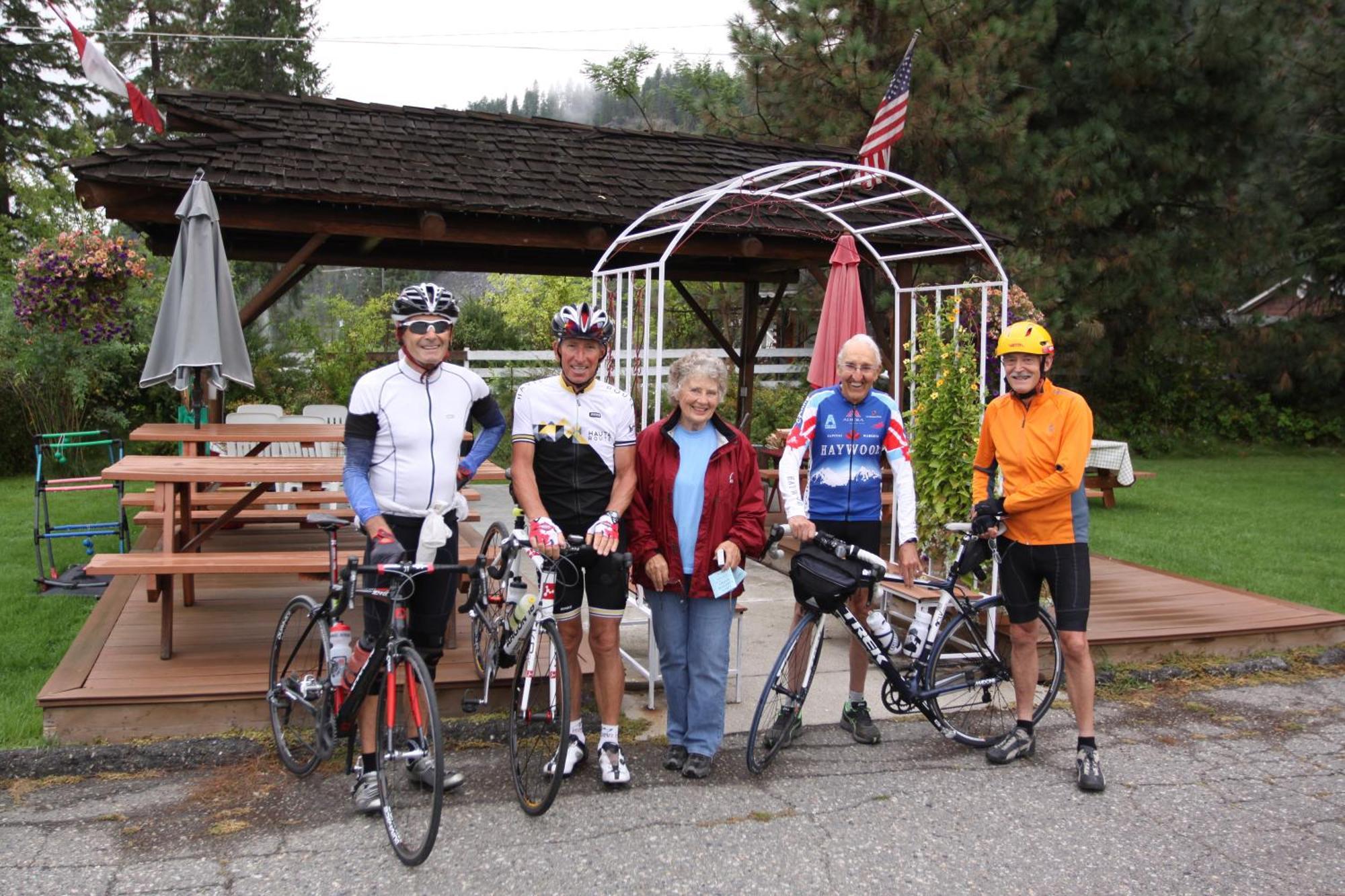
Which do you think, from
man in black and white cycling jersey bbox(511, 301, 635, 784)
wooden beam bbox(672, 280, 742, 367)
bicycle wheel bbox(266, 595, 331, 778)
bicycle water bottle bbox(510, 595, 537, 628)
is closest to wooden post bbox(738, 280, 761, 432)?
wooden beam bbox(672, 280, 742, 367)

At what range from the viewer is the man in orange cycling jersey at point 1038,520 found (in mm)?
4281

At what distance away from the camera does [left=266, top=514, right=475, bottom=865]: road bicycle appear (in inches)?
137

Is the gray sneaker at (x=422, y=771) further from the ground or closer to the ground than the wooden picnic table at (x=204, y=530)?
closer to the ground

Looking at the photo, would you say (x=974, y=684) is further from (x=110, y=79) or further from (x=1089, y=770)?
(x=110, y=79)

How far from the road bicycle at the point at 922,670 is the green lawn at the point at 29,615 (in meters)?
2.96

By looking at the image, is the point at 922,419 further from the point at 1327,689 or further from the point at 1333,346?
the point at 1333,346

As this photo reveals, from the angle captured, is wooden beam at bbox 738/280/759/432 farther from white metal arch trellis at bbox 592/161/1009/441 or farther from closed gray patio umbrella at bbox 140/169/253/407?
closed gray patio umbrella at bbox 140/169/253/407

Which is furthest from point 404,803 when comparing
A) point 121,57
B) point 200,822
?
point 121,57

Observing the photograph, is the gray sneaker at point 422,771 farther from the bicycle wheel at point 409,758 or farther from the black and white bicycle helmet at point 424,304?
the black and white bicycle helmet at point 424,304

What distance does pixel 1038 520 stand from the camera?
4395 millimetres

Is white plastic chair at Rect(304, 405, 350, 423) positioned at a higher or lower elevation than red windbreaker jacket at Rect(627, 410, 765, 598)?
higher

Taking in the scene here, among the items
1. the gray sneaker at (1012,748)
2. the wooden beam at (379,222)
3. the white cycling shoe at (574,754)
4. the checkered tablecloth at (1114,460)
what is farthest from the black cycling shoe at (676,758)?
the checkered tablecloth at (1114,460)

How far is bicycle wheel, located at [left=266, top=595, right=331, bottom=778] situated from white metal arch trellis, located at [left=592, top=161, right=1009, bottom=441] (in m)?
1.97

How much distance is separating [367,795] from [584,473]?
1.39 m
